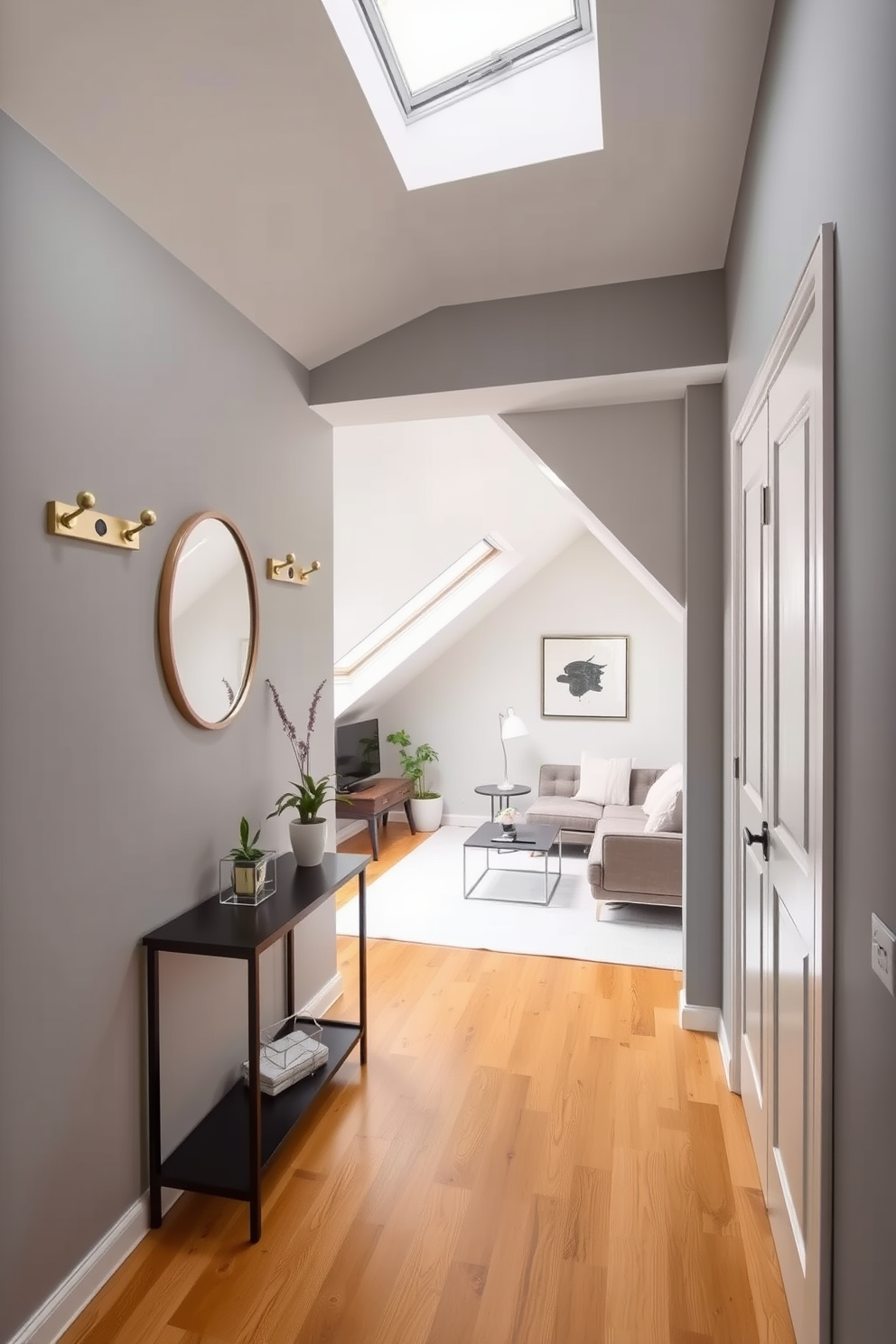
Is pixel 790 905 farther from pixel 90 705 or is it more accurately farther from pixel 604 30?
pixel 604 30

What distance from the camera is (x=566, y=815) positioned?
5551 mm

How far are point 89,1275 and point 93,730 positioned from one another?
Answer: 3.88ft

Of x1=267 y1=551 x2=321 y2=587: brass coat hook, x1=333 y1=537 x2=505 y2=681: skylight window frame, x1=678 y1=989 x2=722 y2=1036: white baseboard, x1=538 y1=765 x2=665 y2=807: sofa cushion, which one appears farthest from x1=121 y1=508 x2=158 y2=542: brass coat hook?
x1=538 y1=765 x2=665 y2=807: sofa cushion

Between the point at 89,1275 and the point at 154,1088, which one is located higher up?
the point at 154,1088

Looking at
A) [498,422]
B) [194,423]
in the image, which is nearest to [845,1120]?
[194,423]

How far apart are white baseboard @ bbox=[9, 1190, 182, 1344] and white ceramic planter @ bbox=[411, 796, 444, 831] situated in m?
4.46

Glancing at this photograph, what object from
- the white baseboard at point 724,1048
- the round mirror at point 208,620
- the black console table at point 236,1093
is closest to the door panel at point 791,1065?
the white baseboard at point 724,1048

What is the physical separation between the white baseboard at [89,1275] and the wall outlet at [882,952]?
1.72 metres

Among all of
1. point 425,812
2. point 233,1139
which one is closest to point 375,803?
point 425,812

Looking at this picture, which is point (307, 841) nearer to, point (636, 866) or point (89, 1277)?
point (89, 1277)

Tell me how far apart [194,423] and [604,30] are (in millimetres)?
1320

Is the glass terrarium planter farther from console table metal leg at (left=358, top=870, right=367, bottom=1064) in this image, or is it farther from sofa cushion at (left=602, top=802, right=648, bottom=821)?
sofa cushion at (left=602, top=802, right=648, bottom=821)

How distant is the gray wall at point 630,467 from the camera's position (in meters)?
2.96

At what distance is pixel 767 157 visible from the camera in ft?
5.69
